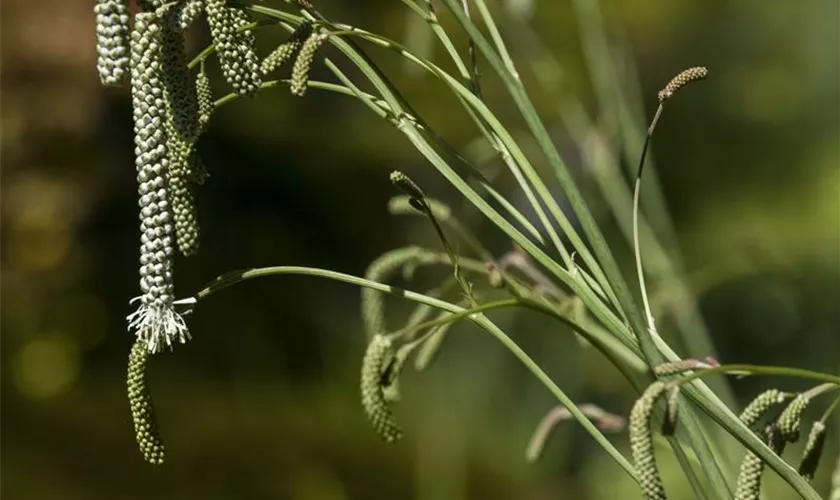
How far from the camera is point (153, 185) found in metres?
0.44

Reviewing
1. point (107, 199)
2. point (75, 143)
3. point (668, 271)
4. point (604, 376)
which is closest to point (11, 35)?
point (75, 143)

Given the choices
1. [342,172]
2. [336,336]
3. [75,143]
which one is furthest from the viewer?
[342,172]

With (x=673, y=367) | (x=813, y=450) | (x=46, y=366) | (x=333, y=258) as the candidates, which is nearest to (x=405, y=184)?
(x=673, y=367)

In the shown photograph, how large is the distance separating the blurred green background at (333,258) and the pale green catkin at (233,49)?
103cm

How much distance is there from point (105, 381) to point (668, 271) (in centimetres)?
219

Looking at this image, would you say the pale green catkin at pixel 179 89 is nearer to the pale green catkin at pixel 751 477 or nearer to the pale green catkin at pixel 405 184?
the pale green catkin at pixel 405 184

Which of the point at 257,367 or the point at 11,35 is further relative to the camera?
the point at 257,367

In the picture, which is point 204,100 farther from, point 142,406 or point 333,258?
point 333,258

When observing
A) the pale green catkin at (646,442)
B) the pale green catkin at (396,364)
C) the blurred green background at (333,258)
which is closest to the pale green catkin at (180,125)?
the pale green catkin at (396,364)

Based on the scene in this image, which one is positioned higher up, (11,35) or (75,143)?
(11,35)

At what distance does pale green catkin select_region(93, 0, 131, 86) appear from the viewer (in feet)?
1.33

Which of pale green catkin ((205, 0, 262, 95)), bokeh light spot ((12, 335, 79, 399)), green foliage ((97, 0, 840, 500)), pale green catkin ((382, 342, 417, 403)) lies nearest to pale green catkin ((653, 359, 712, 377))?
green foliage ((97, 0, 840, 500))

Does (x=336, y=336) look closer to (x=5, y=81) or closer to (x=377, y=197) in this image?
(x=377, y=197)

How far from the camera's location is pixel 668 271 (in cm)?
107
